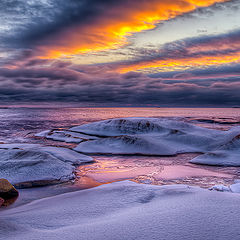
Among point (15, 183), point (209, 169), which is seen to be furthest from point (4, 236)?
point (209, 169)

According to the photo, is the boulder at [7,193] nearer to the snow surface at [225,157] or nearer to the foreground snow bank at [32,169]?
the foreground snow bank at [32,169]

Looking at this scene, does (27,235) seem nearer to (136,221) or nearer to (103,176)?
(136,221)

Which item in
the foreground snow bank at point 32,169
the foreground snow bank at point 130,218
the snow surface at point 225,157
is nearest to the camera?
the foreground snow bank at point 130,218

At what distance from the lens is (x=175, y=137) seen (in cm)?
945

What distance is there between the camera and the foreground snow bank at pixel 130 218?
1684mm

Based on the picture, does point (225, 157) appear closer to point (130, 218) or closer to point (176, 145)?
point (176, 145)

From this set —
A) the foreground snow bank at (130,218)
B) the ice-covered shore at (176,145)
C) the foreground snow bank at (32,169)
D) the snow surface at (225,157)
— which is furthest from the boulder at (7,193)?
the snow surface at (225,157)

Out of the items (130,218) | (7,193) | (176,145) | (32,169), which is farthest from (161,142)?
(130,218)

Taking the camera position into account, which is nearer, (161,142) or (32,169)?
(32,169)

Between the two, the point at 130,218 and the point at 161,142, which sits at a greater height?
the point at 130,218

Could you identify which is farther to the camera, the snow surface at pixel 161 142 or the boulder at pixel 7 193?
the snow surface at pixel 161 142

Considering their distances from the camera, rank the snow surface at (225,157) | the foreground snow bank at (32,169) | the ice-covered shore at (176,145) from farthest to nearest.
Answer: the ice-covered shore at (176,145), the snow surface at (225,157), the foreground snow bank at (32,169)

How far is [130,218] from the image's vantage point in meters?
2.04

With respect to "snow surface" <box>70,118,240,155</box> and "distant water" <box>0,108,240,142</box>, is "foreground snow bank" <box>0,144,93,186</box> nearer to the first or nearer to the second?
"snow surface" <box>70,118,240,155</box>
